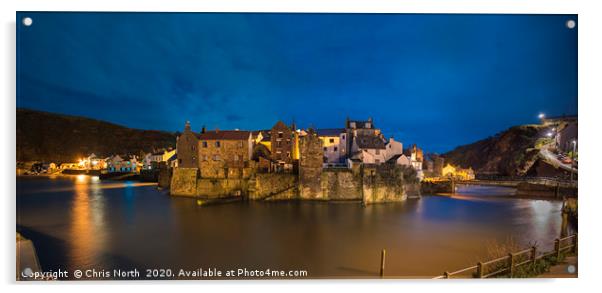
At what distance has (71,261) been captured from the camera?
5.39m

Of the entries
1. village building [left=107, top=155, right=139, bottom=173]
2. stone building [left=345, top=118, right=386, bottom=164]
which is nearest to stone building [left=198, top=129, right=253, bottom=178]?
stone building [left=345, top=118, right=386, bottom=164]

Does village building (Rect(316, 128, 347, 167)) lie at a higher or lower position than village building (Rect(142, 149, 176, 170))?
higher

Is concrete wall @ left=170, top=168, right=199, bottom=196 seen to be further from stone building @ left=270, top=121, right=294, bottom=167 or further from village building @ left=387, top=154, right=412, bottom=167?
village building @ left=387, top=154, right=412, bottom=167

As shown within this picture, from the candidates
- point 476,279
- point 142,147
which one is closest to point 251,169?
point 476,279

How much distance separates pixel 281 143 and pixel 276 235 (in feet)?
26.3

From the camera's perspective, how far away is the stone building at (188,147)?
1345cm

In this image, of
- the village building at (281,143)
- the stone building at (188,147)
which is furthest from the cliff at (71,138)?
the village building at (281,143)

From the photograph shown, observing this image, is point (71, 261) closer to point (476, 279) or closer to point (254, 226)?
point (254, 226)

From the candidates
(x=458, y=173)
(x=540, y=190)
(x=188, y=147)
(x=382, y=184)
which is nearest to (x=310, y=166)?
(x=382, y=184)

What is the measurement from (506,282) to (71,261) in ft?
29.1

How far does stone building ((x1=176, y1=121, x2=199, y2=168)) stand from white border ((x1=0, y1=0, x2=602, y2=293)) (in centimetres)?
886

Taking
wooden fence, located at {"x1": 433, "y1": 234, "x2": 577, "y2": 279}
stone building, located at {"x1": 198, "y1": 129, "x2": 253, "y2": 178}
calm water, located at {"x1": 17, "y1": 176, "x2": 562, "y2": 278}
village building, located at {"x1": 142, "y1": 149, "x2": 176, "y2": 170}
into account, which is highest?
stone building, located at {"x1": 198, "y1": 129, "x2": 253, "y2": 178}

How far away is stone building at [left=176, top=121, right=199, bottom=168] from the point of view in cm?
1345
